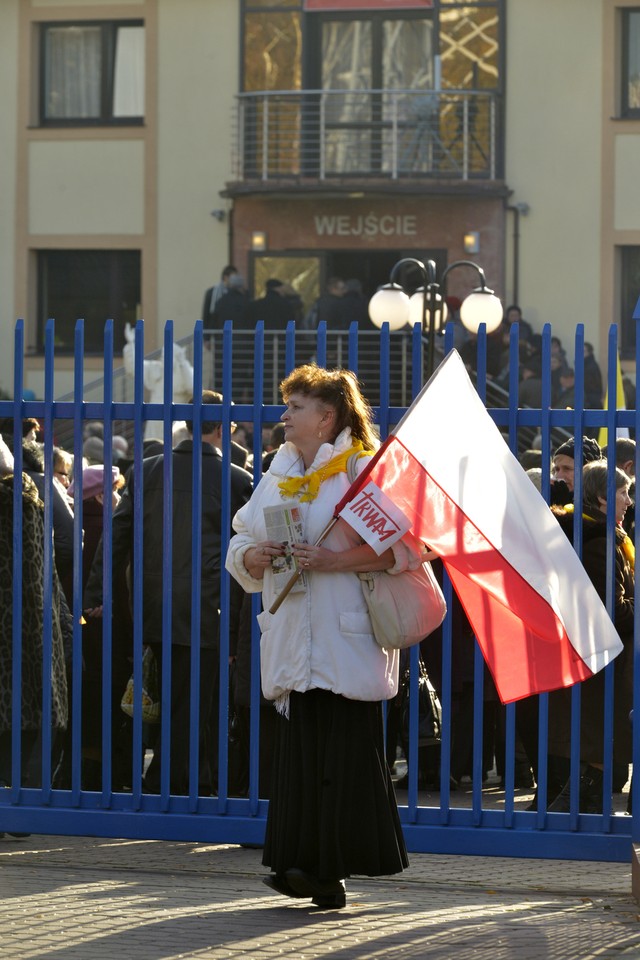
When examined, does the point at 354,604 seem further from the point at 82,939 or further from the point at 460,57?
the point at 460,57

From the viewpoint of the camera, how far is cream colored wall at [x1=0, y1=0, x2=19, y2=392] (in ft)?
90.0

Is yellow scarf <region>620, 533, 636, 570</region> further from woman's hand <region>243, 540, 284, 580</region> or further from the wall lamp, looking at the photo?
the wall lamp

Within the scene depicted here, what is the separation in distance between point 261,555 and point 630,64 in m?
21.9

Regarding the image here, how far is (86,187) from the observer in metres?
27.3

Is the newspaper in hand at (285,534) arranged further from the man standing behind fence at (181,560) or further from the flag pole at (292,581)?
the man standing behind fence at (181,560)

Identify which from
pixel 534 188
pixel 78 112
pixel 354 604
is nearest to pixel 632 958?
pixel 354 604

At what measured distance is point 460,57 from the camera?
26672 mm

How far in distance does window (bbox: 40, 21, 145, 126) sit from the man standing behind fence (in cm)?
2036

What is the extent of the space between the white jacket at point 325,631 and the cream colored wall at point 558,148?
20161mm

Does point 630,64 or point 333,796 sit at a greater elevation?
point 630,64

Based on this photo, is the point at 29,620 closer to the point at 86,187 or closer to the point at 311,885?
the point at 311,885

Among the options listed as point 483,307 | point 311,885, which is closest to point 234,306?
point 483,307

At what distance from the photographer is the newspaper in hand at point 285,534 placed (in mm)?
6207

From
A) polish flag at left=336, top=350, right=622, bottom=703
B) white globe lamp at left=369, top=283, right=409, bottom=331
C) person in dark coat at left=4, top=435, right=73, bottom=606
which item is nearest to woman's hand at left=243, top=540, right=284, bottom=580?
polish flag at left=336, top=350, right=622, bottom=703
